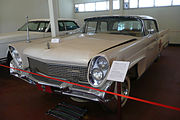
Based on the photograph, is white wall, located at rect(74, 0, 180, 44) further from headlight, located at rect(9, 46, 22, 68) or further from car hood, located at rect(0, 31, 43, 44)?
headlight, located at rect(9, 46, 22, 68)

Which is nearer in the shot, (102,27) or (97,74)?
(97,74)

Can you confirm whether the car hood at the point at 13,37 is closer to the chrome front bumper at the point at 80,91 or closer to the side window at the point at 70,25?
the side window at the point at 70,25

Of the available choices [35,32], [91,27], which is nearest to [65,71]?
[91,27]

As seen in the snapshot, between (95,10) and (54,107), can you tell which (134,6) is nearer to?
(95,10)

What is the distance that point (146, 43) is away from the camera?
319 cm

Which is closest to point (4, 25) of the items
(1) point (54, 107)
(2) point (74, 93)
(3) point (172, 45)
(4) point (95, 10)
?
Answer: (4) point (95, 10)

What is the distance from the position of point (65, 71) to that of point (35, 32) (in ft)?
11.3

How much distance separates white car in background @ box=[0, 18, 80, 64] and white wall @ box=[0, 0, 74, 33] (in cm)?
336

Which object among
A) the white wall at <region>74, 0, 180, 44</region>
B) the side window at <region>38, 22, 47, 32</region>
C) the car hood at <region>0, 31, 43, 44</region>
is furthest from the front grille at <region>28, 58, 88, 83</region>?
the white wall at <region>74, 0, 180, 44</region>

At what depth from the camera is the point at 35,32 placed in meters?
5.25

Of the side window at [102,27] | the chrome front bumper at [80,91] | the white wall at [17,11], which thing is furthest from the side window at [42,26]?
the white wall at [17,11]

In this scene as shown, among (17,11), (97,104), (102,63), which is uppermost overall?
(17,11)

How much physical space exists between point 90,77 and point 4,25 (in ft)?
26.2

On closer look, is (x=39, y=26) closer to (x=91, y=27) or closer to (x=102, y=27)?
(x=91, y=27)
